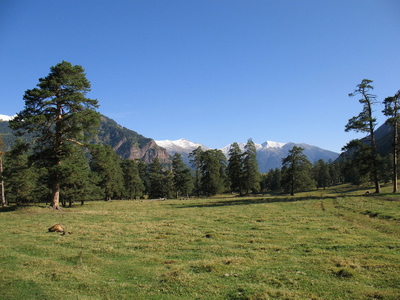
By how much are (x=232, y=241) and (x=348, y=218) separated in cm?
1205

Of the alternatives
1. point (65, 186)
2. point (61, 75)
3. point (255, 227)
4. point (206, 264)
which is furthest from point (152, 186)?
point (206, 264)

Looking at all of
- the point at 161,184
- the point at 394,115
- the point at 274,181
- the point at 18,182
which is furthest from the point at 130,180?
the point at 274,181

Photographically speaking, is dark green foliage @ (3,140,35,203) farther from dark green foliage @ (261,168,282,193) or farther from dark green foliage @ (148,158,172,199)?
dark green foliage @ (261,168,282,193)

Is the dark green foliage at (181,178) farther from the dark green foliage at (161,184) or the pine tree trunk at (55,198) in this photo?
the pine tree trunk at (55,198)

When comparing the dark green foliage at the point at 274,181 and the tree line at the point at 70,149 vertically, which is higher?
the tree line at the point at 70,149

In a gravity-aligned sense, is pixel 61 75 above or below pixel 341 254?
above

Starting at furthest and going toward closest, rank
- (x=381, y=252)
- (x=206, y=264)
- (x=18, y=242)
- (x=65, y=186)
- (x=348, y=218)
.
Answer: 1. (x=65, y=186)
2. (x=348, y=218)
3. (x=18, y=242)
4. (x=381, y=252)
5. (x=206, y=264)

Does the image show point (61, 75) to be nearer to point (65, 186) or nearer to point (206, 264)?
point (65, 186)

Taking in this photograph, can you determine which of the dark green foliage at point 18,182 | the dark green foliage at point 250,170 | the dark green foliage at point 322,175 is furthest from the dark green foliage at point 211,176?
the dark green foliage at point 322,175

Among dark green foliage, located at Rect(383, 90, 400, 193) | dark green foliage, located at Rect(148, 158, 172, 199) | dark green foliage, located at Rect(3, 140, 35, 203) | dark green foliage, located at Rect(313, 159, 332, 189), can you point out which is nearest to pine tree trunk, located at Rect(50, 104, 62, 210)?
dark green foliage, located at Rect(3, 140, 35, 203)

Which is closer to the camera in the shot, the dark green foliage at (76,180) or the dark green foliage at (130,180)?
the dark green foliage at (76,180)

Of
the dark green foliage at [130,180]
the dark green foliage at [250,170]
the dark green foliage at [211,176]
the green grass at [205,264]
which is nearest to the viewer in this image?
the green grass at [205,264]

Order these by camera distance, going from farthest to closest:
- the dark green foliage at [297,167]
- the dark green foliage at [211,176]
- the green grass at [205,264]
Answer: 1. the dark green foliage at [211,176]
2. the dark green foliage at [297,167]
3. the green grass at [205,264]

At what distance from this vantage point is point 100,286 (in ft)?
24.9
